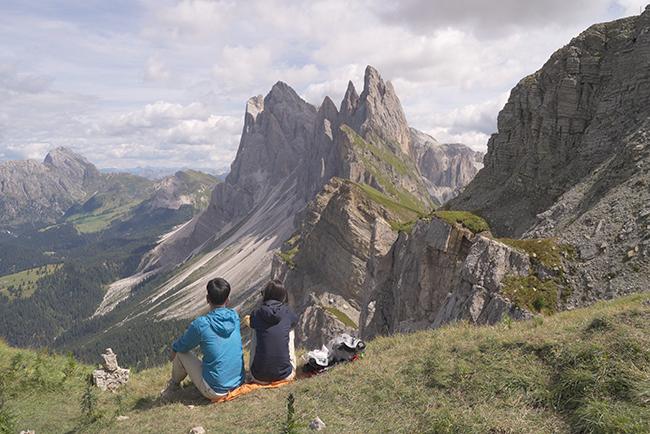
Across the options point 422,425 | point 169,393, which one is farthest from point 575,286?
point 169,393

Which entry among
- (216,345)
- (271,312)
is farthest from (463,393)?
(216,345)

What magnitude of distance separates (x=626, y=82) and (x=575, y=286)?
2509cm

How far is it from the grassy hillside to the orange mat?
0.30 meters

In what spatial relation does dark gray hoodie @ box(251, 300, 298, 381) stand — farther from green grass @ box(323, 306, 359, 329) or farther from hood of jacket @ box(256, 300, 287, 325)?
green grass @ box(323, 306, 359, 329)

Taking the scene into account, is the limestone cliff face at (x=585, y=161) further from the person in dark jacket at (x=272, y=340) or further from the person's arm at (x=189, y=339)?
the person's arm at (x=189, y=339)

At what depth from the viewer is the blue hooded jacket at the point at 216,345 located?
44.6 feet

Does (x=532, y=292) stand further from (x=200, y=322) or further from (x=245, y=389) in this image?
(x=200, y=322)

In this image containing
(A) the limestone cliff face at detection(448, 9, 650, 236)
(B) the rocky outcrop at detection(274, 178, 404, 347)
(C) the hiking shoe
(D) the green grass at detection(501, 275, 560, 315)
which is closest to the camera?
(C) the hiking shoe

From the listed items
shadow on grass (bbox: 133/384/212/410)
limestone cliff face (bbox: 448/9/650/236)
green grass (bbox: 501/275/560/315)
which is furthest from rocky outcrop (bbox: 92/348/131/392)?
limestone cliff face (bbox: 448/9/650/236)

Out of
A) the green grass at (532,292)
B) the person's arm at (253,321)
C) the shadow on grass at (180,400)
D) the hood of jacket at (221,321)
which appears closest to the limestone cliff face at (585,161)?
the green grass at (532,292)

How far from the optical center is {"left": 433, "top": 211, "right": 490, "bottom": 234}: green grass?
4503 cm

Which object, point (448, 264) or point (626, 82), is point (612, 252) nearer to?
point (448, 264)

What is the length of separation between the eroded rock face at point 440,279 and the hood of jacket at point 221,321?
1990 cm

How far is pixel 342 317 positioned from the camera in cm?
9675
